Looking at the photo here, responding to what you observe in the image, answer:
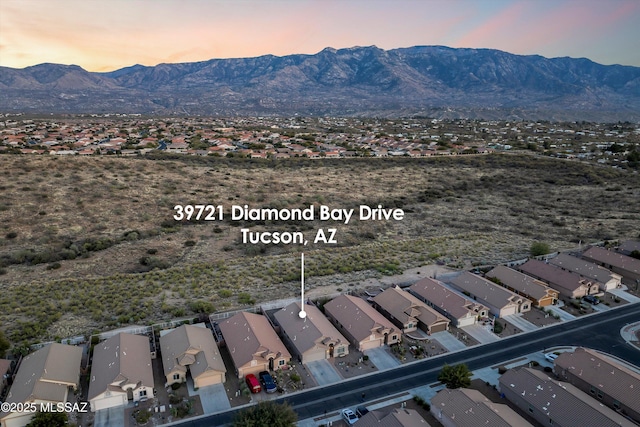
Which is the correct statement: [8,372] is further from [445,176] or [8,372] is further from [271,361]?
[445,176]

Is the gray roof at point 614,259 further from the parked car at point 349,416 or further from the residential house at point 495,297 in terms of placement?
the parked car at point 349,416

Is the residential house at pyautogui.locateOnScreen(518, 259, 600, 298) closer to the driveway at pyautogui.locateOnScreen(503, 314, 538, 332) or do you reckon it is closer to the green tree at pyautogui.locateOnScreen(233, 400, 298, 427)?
the driveway at pyautogui.locateOnScreen(503, 314, 538, 332)

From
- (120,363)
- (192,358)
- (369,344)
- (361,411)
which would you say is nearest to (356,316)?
(369,344)

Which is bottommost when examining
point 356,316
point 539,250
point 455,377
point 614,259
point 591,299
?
point 591,299

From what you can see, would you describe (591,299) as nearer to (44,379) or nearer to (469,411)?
(469,411)

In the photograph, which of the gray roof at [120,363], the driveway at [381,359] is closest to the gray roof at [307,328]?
the driveway at [381,359]

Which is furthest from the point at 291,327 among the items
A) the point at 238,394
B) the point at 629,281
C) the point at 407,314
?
the point at 629,281
